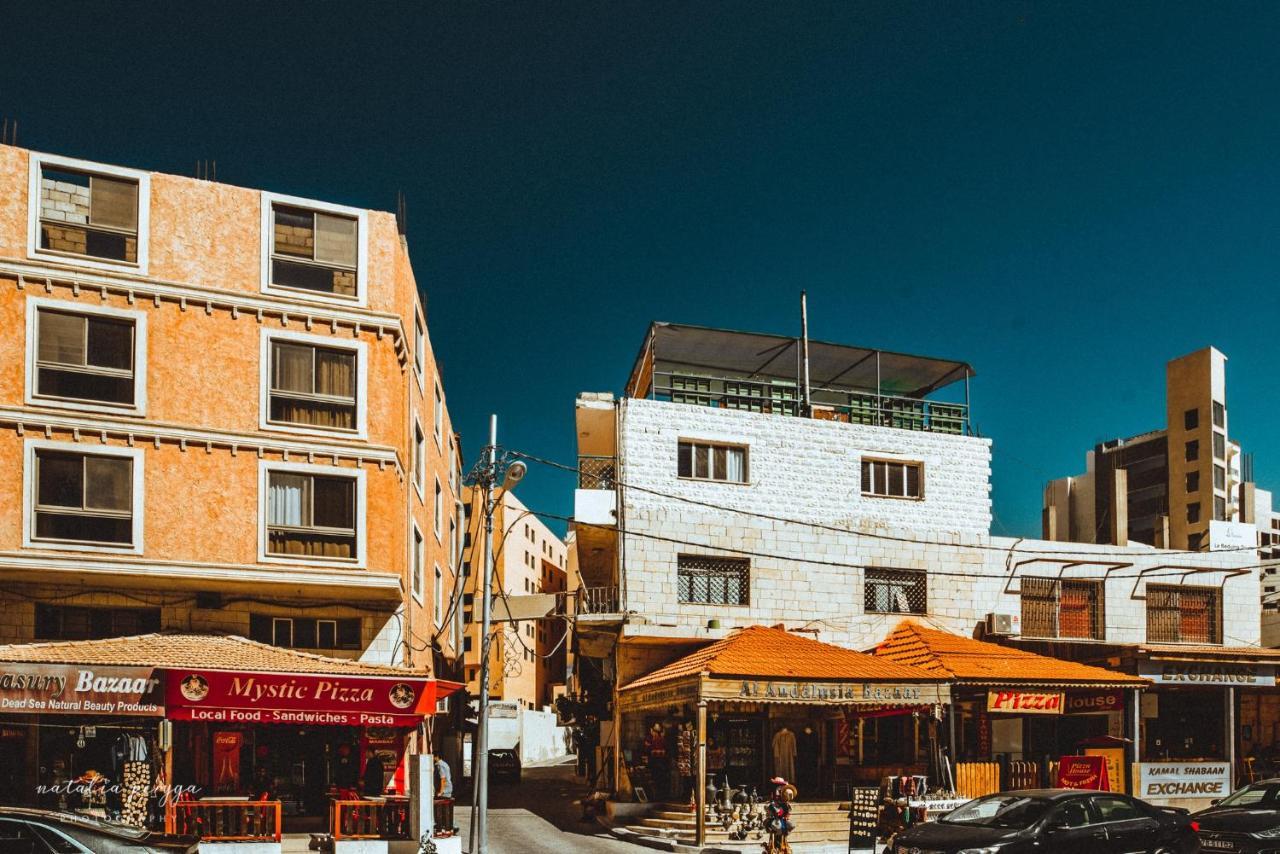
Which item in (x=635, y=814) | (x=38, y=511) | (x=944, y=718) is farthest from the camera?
(x=944, y=718)

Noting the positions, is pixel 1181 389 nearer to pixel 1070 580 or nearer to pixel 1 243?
pixel 1070 580

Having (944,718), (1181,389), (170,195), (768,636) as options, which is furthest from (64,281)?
(1181,389)

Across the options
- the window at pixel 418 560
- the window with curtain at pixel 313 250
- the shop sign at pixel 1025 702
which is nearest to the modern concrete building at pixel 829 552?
the shop sign at pixel 1025 702

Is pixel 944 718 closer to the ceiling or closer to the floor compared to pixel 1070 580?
closer to the floor

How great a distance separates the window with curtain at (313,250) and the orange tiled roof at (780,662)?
10940 millimetres

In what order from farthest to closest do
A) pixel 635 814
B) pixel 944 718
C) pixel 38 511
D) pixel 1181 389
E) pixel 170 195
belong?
1. pixel 1181 389
2. pixel 944 718
3. pixel 635 814
4. pixel 170 195
5. pixel 38 511

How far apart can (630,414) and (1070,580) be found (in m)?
13.6

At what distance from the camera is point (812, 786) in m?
28.1

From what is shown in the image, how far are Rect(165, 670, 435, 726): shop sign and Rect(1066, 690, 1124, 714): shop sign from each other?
52.4ft

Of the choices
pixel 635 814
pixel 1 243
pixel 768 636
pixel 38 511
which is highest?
pixel 1 243

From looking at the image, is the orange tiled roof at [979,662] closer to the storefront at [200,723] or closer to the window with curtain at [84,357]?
the storefront at [200,723]

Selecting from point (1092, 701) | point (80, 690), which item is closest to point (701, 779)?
point (1092, 701)

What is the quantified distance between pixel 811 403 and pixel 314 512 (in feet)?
50.1

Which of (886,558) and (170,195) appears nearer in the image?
(170,195)
